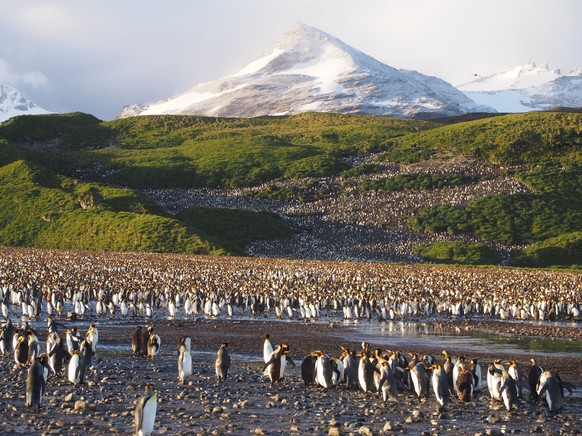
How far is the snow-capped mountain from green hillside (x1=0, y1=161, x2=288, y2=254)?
91094mm

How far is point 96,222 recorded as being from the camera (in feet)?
202

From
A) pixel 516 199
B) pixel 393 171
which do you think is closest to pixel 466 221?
pixel 516 199

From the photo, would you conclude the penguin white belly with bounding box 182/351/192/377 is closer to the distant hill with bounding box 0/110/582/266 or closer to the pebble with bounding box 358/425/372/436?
the pebble with bounding box 358/425/372/436

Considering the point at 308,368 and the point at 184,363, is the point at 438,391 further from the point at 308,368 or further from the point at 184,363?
the point at 184,363

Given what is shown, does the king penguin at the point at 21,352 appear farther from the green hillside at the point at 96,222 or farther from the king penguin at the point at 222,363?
the green hillside at the point at 96,222

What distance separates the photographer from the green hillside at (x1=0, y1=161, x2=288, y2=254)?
188ft

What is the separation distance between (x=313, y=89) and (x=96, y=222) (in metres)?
111

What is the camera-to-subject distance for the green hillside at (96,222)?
57.4 m

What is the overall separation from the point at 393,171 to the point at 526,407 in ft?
233

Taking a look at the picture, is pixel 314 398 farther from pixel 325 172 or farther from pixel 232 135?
pixel 232 135

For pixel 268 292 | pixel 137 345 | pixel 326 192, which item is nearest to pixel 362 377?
pixel 137 345

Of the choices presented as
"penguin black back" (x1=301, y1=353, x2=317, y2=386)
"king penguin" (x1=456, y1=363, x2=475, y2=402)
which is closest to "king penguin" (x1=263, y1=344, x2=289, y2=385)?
"penguin black back" (x1=301, y1=353, x2=317, y2=386)

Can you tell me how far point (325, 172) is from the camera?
279 ft

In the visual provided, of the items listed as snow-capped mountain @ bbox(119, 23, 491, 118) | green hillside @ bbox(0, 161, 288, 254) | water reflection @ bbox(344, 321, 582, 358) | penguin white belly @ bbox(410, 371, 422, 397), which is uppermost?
snow-capped mountain @ bbox(119, 23, 491, 118)
